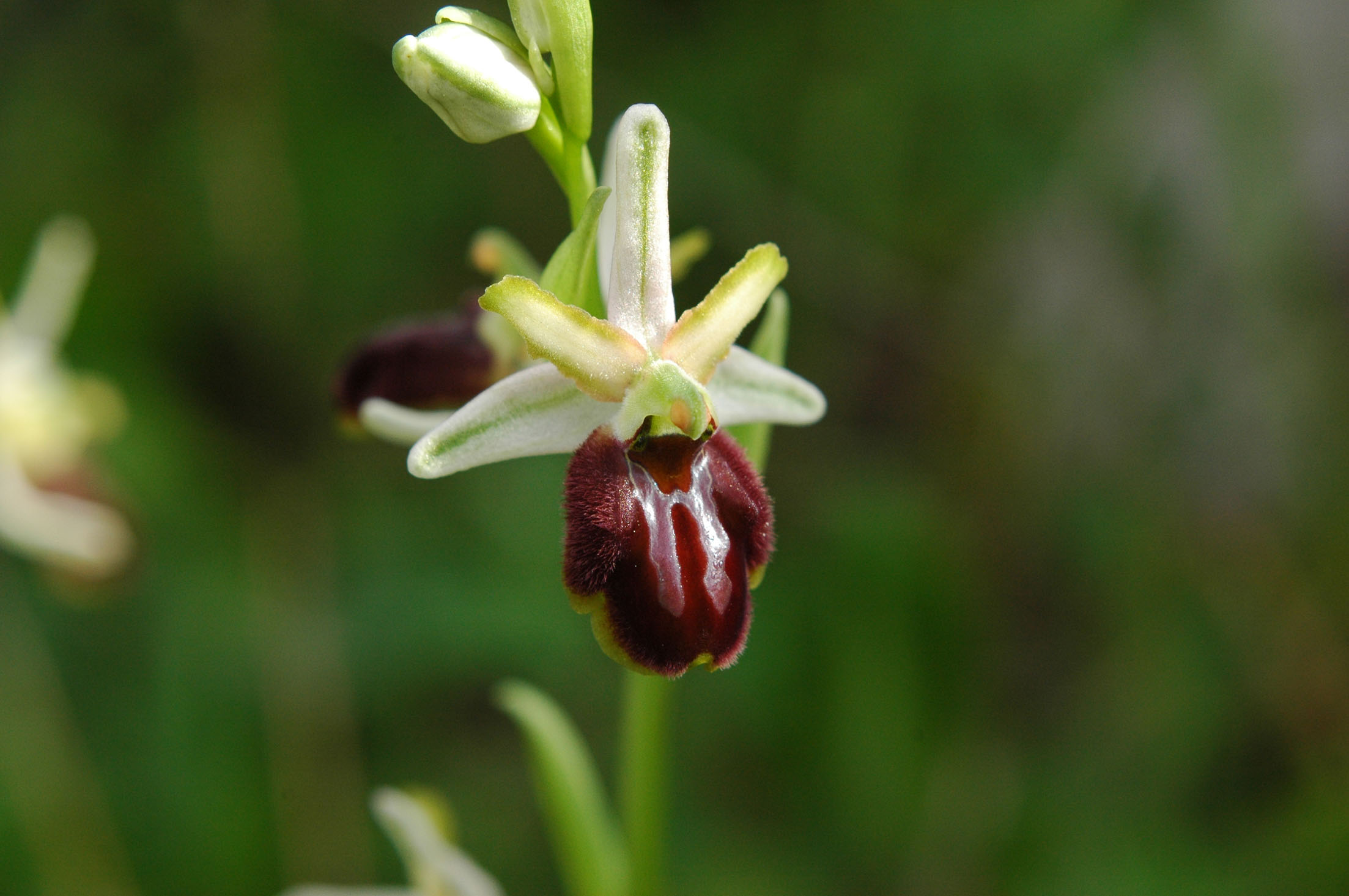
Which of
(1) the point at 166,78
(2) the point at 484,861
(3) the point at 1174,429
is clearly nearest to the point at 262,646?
(2) the point at 484,861

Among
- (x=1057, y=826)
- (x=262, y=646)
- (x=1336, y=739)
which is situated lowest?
(x=1057, y=826)

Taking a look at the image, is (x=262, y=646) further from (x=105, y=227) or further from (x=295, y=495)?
(x=105, y=227)

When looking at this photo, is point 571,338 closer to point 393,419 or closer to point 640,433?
point 640,433

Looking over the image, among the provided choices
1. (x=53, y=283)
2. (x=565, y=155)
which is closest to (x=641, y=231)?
(x=565, y=155)

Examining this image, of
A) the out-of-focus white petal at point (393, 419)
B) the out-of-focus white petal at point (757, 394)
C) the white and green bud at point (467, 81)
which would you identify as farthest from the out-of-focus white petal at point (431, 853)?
the white and green bud at point (467, 81)

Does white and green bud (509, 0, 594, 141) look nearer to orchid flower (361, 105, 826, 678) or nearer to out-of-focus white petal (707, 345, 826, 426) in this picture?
orchid flower (361, 105, 826, 678)

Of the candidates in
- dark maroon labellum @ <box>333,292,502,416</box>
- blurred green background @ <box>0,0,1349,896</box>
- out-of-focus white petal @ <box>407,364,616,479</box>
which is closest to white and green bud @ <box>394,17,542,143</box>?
out-of-focus white petal @ <box>407,364,616,479</box>
